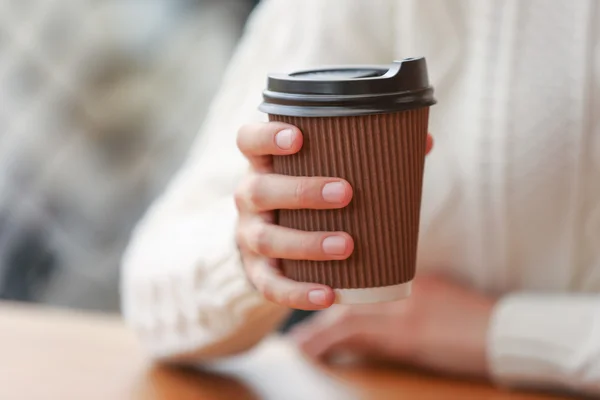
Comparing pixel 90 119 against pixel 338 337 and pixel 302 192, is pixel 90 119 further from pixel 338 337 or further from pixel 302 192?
pixel 302 192

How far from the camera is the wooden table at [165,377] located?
91cm

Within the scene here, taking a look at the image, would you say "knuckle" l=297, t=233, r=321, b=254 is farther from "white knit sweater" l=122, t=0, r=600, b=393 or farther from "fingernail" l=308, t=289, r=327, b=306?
"white knit sweater" l=122, t=0, r=600, b=393

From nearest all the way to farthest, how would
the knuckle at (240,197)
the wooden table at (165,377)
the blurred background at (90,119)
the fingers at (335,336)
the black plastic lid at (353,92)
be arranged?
the black plastic lid at (353,92) → the knuckle at (240,197) → the wooden table at (165,377) → the fingers at (335,336) → the blurred background at (90,119)

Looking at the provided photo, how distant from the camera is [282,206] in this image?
641 mm

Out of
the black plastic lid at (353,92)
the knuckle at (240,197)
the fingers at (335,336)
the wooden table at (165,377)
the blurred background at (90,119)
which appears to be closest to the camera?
the black plastic lid at (353,92)

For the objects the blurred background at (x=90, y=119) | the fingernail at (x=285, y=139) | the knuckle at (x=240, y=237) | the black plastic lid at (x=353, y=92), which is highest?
the black plastic lid at (x=353, y=92)

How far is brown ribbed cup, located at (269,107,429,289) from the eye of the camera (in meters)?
0.59

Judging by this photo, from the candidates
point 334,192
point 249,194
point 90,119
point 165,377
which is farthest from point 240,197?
point 90,119

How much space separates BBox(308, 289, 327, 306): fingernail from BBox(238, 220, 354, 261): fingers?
3 centimetres

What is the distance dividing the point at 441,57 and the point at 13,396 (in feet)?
1.89

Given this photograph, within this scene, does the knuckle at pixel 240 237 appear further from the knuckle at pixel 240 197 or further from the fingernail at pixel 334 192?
the fingernail at pixel 334 192

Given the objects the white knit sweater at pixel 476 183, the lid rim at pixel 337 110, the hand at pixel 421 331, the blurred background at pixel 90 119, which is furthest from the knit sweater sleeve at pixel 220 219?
the blurred background at pixel 90 119

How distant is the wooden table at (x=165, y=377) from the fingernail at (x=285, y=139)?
386 mm

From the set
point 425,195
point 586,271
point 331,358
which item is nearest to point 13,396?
point 331,358
